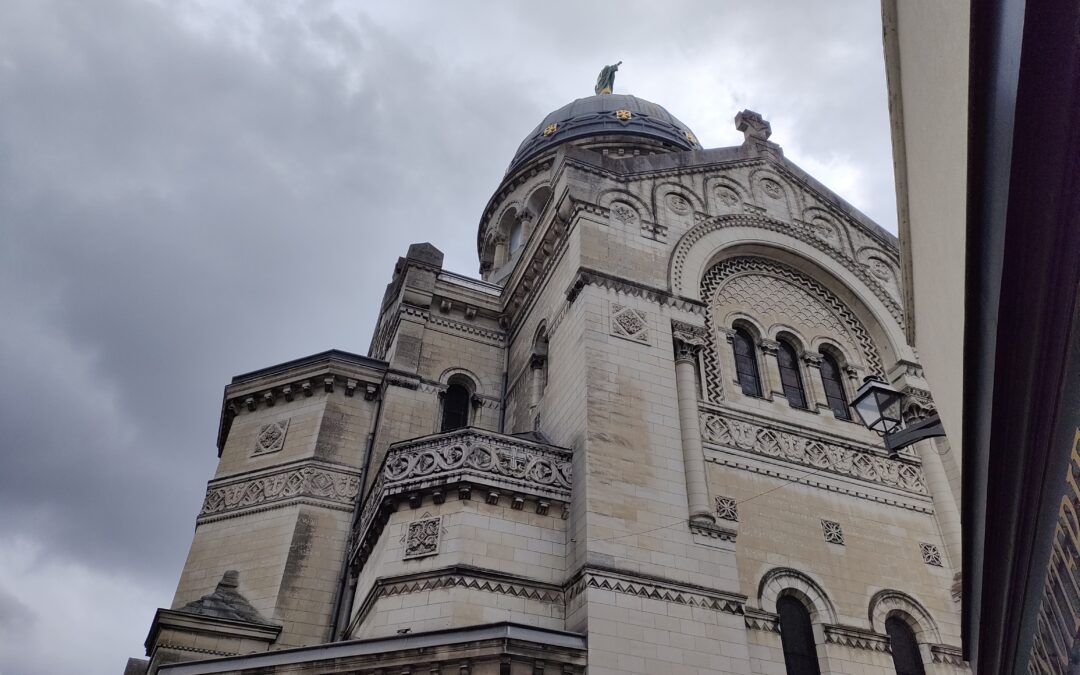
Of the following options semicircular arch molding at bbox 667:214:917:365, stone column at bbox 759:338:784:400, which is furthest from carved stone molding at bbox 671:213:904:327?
stone column at bbox 759:338:784:400

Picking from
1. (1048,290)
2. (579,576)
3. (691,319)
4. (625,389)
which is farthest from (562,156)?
(1048,290)

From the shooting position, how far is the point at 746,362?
52.1 feet

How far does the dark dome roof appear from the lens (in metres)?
29.9

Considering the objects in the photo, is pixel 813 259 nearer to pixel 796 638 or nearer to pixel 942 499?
pixel 942 499

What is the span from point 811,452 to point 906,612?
118 inches

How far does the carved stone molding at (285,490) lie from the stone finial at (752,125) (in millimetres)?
12759

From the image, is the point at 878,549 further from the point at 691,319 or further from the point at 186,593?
the point at 186,593

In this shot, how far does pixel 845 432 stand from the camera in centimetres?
1520

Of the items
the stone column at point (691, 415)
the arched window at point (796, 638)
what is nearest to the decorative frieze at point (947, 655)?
the arched window at point (796, 638)

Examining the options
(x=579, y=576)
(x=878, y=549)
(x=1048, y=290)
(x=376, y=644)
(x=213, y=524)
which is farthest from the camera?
(x=213, y=524)

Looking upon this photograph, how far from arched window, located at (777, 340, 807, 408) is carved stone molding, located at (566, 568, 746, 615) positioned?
17.0 feet

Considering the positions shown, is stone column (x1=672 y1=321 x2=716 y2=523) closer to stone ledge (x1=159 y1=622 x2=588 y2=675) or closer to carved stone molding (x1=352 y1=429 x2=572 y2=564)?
carved stone molding (x1=352 y1=429 x2=572 y2=564)

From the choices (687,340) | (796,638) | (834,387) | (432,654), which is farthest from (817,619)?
(432,654)

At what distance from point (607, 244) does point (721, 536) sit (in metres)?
5.82
